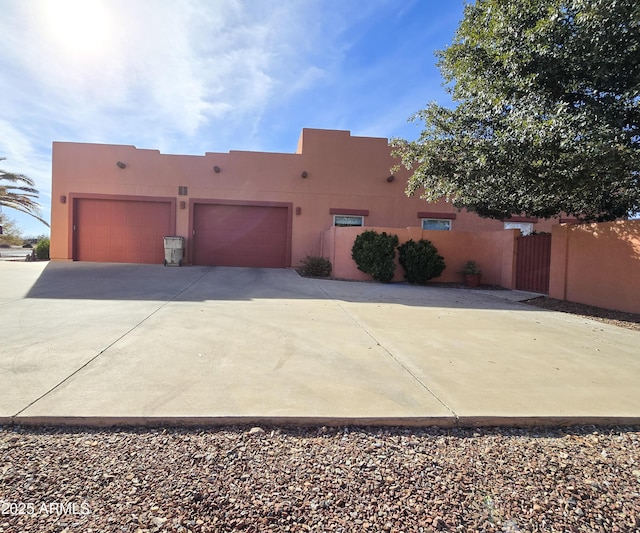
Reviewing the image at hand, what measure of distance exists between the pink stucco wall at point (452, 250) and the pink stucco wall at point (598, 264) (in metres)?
3.12

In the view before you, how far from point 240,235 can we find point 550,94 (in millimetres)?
11977

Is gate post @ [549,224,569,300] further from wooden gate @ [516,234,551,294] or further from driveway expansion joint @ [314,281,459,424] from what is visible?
driveway expansion joint @ [314,281,459,424]

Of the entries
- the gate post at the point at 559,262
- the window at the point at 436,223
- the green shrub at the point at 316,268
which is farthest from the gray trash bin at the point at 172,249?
the gate post at the point at 559,262

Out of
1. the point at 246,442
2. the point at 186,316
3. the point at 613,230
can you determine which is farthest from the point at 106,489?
the point at 613,230

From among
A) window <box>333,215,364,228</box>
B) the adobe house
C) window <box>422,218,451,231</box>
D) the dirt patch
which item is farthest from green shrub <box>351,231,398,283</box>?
window <box>422,218,451,231</box>

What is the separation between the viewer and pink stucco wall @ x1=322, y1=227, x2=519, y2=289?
12.6m

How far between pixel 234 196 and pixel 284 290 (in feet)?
24.8

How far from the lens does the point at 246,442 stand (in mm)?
2471

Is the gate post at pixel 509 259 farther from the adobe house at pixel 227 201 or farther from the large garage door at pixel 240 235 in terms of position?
the large garage door at pixel 240 235

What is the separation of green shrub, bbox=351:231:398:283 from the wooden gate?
3.82m

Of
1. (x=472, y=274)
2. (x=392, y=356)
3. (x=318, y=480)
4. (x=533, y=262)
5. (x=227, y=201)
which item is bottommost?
(x=318, y=480)

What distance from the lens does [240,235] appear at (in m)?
15.7

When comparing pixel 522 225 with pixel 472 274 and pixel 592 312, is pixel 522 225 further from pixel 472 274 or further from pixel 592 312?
pixel 592 312

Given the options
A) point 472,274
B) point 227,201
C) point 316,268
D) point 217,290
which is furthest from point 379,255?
point 227,201
